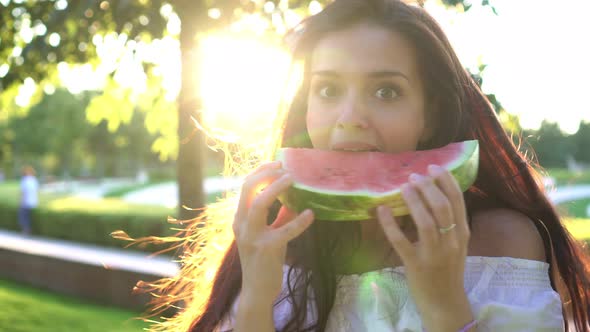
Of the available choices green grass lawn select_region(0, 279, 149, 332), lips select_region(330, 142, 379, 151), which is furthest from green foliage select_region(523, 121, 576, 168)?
lips select_region(330, 142, 379, 151)

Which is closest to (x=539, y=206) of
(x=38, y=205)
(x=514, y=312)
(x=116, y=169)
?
(x=514, y=312)

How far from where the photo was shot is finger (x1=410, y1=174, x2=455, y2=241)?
1467 millimetres

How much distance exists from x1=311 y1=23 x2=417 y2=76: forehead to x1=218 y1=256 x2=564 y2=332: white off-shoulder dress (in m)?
0.68

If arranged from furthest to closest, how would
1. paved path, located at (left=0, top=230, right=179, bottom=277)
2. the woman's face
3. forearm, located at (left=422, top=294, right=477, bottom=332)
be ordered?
paved path, located at (left=0, top=230, right=179, bottom=277) → the woman's face → forearm, located at (left=422, top=294, right=477, bottom=332)

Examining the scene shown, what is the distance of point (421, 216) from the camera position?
1.47 m

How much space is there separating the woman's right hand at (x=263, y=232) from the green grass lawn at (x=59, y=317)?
13.3 ft

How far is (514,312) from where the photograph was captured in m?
1.68

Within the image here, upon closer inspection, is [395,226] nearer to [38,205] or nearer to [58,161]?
[38,205]

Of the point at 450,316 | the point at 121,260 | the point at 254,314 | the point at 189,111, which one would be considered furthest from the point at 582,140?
the point at 254,314

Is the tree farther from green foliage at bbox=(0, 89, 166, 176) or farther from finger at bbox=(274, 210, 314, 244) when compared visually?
green foliage at bbox=(0, 89, 166, 176)

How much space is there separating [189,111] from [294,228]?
2.94 metres

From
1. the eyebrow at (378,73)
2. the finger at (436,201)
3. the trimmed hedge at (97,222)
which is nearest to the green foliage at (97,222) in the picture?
the trimmed hedge at (97,222)

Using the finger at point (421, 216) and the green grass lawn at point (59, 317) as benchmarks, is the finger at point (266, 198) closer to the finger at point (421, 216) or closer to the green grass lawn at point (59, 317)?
the finger at point (421, 216)

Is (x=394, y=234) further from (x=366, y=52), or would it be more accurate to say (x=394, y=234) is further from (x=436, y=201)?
(x=366, y=52)
